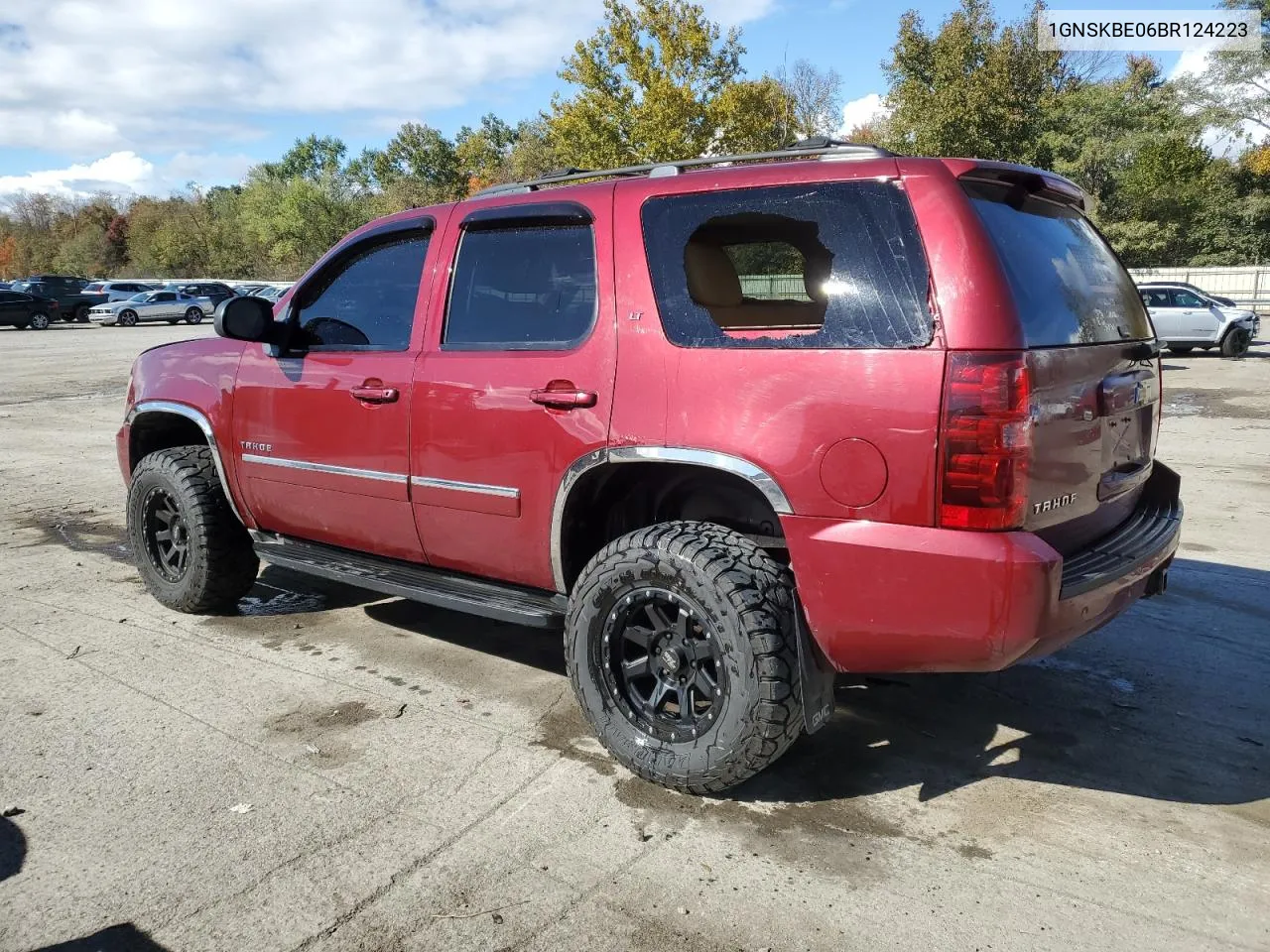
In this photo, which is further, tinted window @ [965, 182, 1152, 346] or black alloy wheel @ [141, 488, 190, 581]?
black alloy wheel @ [141, 488, 190, 581]

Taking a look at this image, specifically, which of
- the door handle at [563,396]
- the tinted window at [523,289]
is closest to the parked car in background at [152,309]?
the tinted window at [523,289]

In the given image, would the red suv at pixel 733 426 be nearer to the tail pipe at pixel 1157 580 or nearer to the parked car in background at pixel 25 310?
the tail pipe at pixel 1157 580

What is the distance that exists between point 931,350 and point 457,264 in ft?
6.63

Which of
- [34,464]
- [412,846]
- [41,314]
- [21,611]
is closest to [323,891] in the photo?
[412,846]

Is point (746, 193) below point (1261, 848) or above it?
above

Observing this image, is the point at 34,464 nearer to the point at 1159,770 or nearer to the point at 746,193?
the point at 746,193

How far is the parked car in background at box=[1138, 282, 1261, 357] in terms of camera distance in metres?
19.8

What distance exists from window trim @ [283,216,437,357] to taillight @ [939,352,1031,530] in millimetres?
2232

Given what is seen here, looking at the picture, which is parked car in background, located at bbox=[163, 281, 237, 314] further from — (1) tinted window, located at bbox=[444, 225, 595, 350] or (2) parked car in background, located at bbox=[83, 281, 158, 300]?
(1) tinted window, located at bbox=[444, 225, 595, 350]

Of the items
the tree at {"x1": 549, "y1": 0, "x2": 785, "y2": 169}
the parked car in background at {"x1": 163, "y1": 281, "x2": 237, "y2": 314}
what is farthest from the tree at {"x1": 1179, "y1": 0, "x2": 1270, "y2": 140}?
the parked car in background at {"x1": 163, "y1": 281, "x2": 237, "y2": 314}

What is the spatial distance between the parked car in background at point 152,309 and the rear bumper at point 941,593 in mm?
39960

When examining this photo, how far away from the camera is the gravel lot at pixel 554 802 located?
2.52 m

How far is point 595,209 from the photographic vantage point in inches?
136

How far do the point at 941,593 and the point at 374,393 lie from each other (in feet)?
7.83
